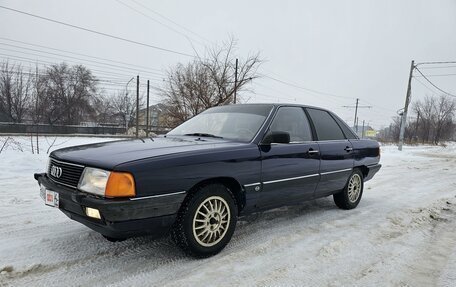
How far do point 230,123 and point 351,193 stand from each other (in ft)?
8.35

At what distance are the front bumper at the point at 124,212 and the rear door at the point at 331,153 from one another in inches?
94.8

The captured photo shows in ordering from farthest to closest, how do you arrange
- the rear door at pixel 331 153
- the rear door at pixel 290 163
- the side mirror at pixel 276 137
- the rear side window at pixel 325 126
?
the rear side window at pixel 325 126, the rear door at pixel 331 153, the rear door at pixel 290 163, the side mirror at pixel 276 137

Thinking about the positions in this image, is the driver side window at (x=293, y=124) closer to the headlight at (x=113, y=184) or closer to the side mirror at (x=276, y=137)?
the side mirror at (x=276, y=137)

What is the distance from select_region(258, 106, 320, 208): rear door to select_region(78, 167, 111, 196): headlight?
5.54 feet

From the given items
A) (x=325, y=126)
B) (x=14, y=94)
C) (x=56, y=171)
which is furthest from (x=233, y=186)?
(x=14, y=94)

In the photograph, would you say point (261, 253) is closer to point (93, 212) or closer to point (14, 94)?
point (93, 212)

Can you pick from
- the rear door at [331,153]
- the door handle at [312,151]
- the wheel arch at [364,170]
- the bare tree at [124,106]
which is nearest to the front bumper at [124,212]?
the door handle at [312,151]

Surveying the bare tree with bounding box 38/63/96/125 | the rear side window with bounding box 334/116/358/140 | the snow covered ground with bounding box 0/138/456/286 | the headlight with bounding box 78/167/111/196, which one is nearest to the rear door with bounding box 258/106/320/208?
the snow covered ground with bounding box 0/138/456/286

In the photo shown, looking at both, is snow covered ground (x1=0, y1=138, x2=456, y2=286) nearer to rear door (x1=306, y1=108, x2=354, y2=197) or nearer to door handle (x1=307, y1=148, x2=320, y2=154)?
rear door (x1=306, y1=108, x2=354, y2=197)


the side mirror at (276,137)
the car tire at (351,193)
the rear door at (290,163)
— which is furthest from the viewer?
the car tire at (351,193)

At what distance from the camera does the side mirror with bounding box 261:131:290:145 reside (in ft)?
12.2

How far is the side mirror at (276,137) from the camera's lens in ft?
12.2

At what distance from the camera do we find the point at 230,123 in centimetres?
420

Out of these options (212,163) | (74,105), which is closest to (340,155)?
(212,163)
